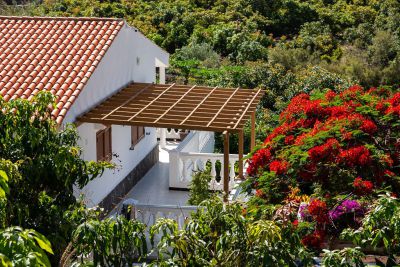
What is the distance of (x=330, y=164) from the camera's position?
926 cm

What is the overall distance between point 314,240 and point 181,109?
7436 mm

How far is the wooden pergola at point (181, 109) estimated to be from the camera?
45.8 feet

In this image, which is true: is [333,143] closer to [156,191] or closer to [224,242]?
[224,242]

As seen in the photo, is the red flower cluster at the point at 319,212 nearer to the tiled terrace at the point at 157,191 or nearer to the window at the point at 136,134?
the tiled terrace at the point at 157,191

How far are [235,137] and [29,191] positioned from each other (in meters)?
13.8

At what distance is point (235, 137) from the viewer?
21.2 metres

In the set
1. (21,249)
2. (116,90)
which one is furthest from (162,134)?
(21,249)

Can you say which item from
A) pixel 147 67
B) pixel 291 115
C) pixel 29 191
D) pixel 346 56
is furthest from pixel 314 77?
pixel 29 191

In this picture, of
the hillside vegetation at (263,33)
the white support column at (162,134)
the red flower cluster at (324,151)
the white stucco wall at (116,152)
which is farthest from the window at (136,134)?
the red flower cluster at (324,151)

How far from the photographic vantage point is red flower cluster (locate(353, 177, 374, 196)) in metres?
8.71

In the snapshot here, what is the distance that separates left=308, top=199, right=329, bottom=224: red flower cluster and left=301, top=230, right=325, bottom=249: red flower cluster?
0.57 feet

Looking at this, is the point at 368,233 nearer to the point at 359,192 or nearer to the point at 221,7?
the point at 359,192

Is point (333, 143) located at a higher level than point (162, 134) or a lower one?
higher

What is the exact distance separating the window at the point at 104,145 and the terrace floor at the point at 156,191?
1.20 m
